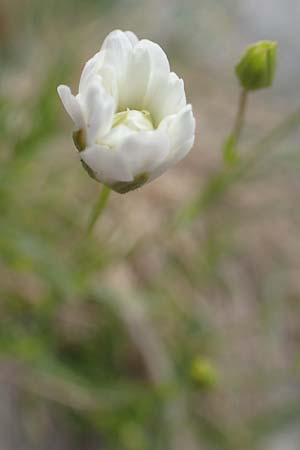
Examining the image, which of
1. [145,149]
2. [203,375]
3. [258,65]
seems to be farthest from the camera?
[203,375]

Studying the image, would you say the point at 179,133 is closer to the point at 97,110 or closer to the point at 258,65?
the point at 97,110

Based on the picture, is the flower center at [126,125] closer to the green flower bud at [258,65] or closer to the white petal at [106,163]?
the white petal at [106,163]

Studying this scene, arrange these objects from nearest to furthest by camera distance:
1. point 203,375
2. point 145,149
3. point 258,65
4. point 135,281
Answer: point 145,149 → point 258,65 → point 203,375 → point 135,281

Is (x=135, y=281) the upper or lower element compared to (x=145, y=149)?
lower

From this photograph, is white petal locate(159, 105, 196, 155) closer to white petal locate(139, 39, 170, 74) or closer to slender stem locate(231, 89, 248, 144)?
white petal locate(139, 39, 170, 74)

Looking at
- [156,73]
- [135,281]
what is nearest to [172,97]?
[156,73]

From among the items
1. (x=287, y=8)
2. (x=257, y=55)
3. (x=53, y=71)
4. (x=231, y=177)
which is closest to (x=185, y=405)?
(x=231, y=177)

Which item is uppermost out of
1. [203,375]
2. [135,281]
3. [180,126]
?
[180,126]

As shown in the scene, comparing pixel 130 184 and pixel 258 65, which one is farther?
pixel 258 65
